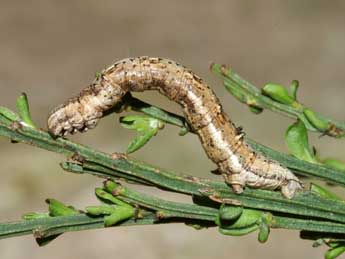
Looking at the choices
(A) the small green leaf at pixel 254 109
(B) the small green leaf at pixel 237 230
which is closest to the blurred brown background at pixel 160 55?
(A) the small green leaf at pixel 254 109

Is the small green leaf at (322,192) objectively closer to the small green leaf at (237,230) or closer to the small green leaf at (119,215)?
the small green leaf at (237,230)

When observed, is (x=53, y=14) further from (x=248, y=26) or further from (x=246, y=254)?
(x=246, y=254)

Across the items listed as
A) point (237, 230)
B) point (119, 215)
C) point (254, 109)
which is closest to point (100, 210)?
point (119, 215)

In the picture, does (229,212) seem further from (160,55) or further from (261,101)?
(160,55)

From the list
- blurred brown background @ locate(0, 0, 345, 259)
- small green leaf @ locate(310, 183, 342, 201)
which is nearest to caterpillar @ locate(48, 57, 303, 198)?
small green leaf @ locate(310, 183, 342, 201)

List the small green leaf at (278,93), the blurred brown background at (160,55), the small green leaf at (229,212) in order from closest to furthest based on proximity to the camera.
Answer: the small green leaf at (229,212)
the small green leaf at (278,93)
the blurred brown background at (160,55)

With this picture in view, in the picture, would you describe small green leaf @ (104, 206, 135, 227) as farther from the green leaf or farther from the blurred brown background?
the blurred brown background

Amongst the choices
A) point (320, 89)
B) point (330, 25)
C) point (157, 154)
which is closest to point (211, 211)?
point (157, 154)
